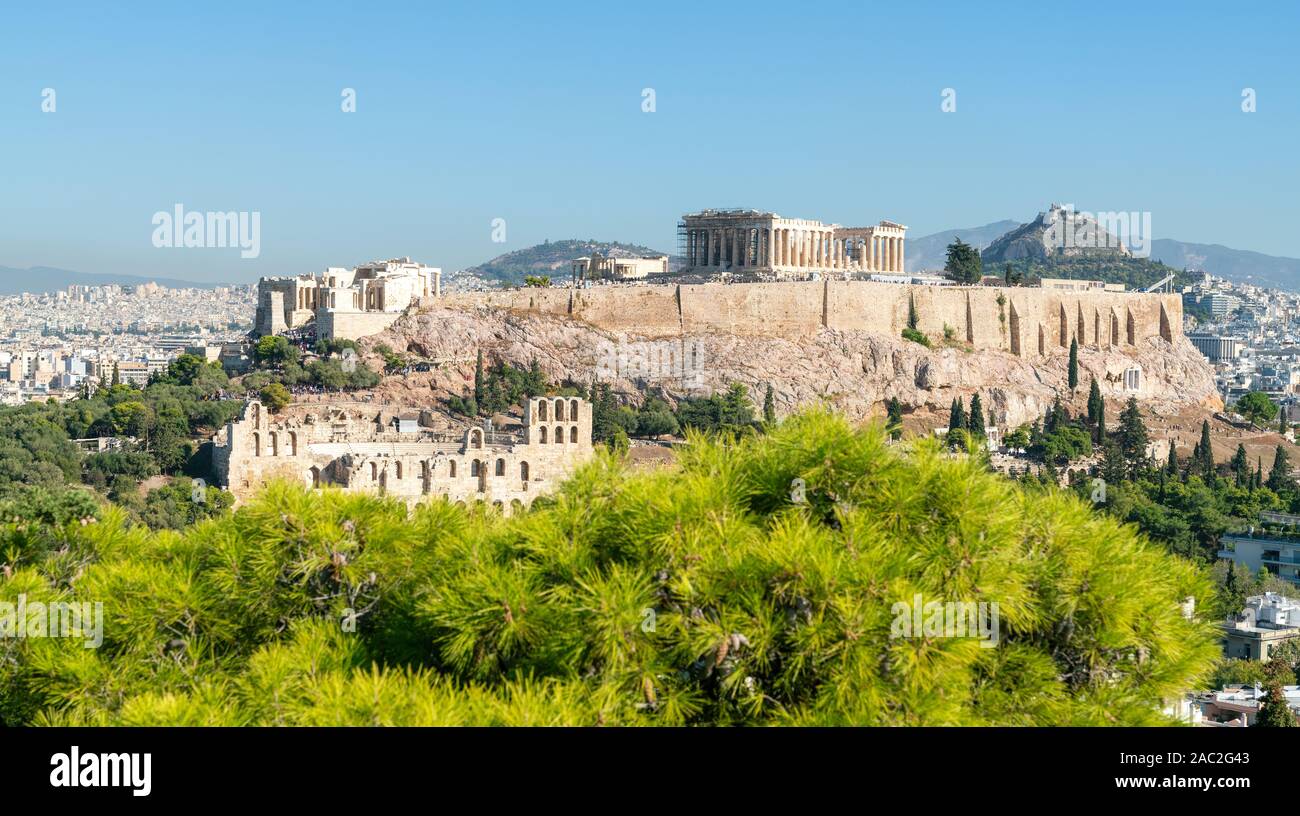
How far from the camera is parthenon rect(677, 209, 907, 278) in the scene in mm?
68250

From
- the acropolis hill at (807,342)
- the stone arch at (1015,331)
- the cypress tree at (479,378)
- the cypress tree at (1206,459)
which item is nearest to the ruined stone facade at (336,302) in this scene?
the acropolis hill at (807,342)

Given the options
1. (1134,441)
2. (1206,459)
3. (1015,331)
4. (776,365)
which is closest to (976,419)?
(1134,441)

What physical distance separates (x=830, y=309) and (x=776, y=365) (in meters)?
4.48

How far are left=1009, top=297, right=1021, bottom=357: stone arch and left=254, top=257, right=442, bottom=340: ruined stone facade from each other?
24.7m

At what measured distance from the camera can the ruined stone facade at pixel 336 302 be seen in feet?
182

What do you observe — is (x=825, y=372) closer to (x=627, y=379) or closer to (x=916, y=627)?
(x=627, y=379)

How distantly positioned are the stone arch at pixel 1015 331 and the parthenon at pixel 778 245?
19.2 ft

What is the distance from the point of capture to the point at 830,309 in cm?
6425

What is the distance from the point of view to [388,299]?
58812 mm

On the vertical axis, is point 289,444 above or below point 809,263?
below

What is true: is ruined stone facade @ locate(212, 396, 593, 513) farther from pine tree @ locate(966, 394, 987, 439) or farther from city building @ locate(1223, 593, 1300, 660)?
pine tree @ locate(966, 394, 987, 439)
